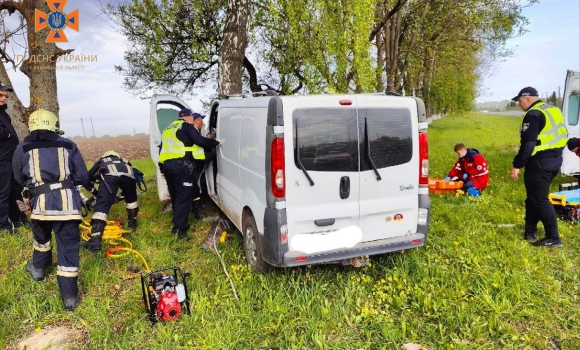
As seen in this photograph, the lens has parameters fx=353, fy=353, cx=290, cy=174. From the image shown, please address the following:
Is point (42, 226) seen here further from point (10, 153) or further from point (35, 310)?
point (10, 153)

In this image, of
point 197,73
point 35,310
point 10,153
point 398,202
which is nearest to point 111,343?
point 35,310

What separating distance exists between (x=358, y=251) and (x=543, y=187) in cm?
271

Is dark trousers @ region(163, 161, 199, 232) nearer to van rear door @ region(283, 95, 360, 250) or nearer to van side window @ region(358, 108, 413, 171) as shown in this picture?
van rear door @ region(283, 95, 360, 250)

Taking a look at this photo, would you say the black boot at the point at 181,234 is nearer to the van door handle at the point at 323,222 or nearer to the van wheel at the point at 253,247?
the van wheel at the point at 253,247

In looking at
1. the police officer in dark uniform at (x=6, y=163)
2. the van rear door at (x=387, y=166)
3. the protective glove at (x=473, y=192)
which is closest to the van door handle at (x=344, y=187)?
the van rear door at (x=387, y=166)

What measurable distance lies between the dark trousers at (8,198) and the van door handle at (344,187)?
4.91 meters

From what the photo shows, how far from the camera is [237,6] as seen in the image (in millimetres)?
6336

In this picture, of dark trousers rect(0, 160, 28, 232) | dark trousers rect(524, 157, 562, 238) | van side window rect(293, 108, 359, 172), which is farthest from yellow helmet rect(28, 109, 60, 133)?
dark trousers rect(524, 157, 562, 238)

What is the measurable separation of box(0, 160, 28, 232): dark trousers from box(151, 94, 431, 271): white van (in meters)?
3.87

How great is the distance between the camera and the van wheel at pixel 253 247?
12.0ft

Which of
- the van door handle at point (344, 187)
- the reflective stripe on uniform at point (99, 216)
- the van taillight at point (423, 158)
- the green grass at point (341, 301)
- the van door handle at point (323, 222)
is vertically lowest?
the green grass at point (341, 301)

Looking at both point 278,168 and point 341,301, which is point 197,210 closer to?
point 278,168

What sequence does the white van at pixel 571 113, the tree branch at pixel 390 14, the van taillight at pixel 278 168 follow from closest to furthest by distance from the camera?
1. the van taillight at pixel 278 168
2. the white van at pixel 571 113
3. the tree branch at pixel 390 14

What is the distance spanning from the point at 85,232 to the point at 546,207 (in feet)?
20.0
